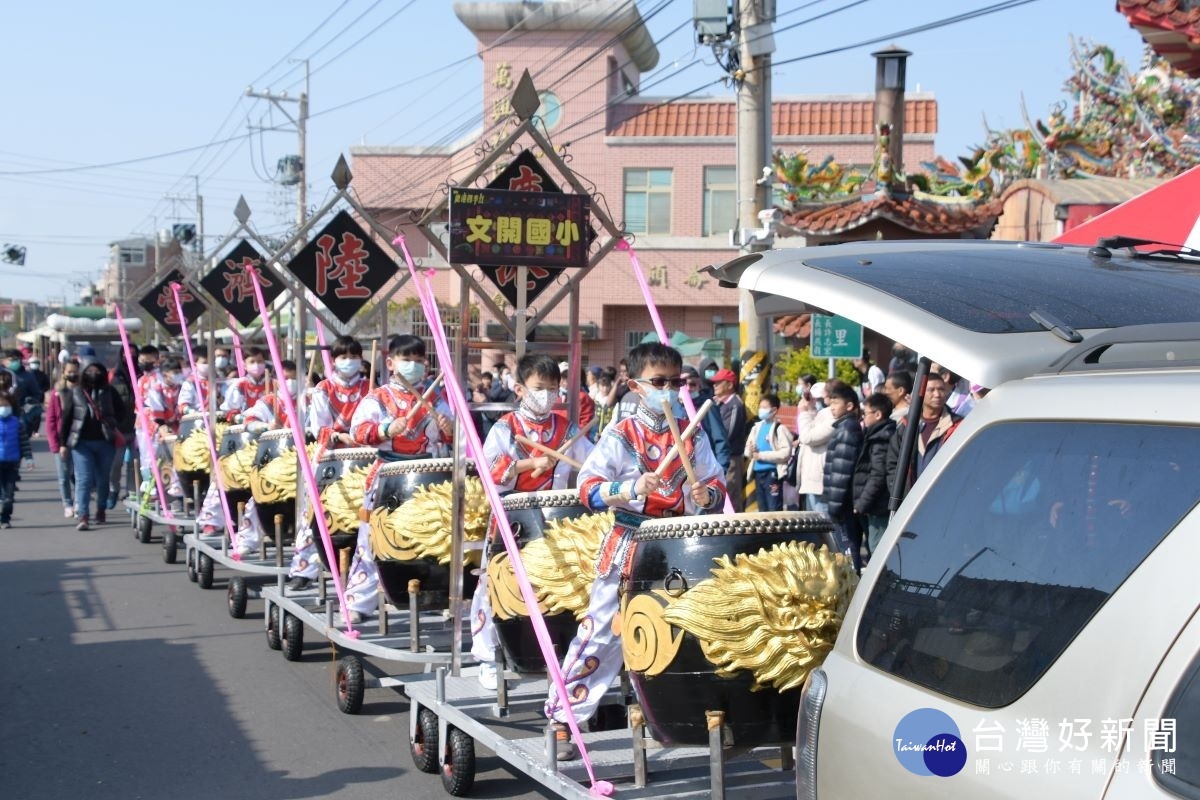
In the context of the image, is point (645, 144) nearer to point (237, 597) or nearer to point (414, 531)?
point (237, 597)

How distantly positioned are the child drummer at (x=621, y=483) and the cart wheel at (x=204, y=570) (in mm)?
7144

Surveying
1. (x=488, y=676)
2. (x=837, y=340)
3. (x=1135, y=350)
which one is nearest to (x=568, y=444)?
(x=488, y=676)

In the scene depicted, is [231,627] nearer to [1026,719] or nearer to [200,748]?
[200,748]

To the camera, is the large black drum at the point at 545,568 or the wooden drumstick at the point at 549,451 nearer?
the large black drum at the point at 545,568

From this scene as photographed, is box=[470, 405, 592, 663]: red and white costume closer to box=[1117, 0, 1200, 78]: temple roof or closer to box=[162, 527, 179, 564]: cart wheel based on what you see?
box=[1117, 0, 1200, 78]: temple roof

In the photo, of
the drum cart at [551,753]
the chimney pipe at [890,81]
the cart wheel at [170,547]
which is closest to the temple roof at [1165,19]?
the drum cart at [551,753]

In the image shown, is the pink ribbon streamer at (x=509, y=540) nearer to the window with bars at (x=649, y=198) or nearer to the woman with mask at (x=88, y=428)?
the woman with mask at (x=88, y=428)

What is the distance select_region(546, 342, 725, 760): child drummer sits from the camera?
5320mm

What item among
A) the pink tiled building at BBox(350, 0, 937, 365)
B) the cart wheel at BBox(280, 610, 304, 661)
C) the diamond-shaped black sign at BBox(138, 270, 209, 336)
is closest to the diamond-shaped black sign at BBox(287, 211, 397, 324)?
the cart wheel at BBox(280, 610, 304, 661)

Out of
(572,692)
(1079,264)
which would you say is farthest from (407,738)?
(1079,264)

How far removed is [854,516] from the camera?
33.1 feet

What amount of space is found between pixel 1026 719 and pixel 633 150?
29469mm
